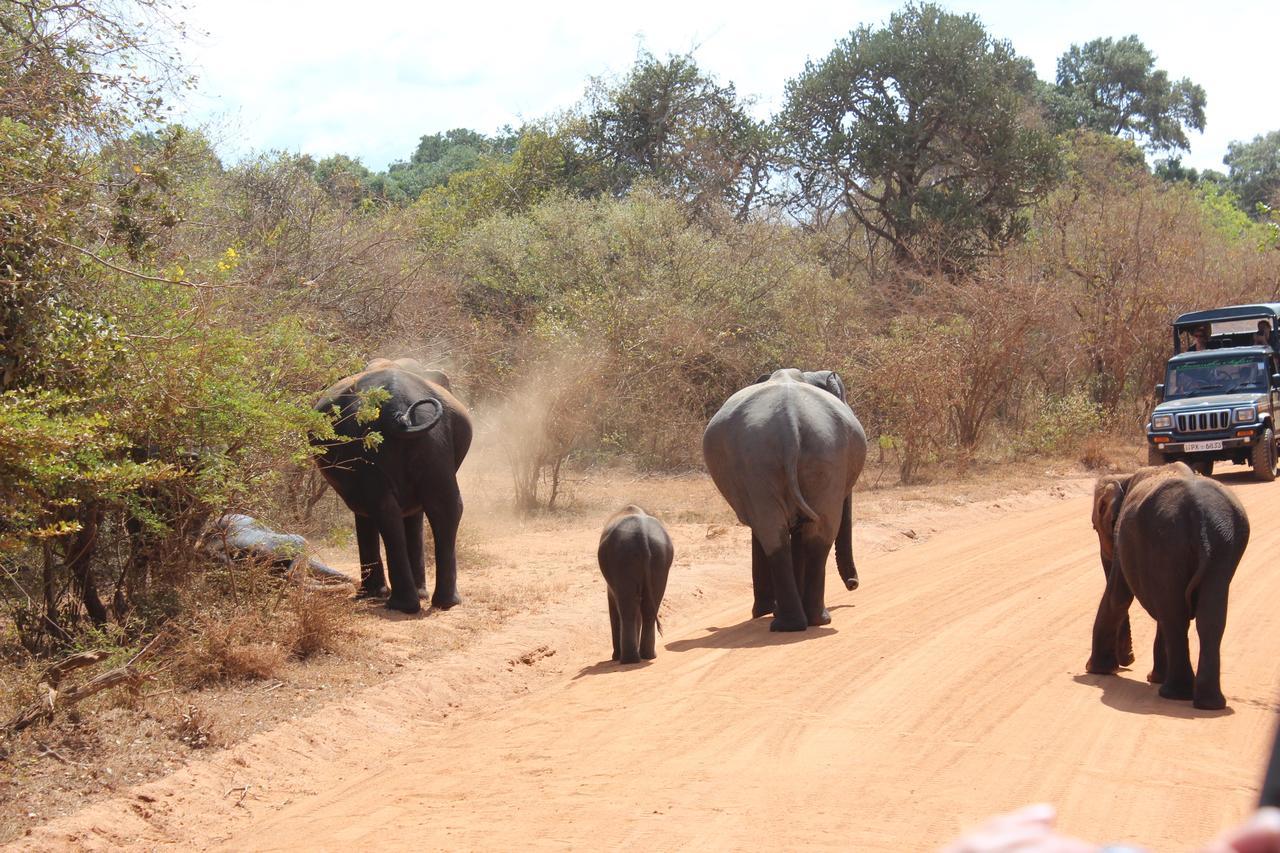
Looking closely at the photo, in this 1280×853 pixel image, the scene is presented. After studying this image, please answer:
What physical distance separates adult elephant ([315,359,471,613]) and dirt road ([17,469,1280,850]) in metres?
1.21

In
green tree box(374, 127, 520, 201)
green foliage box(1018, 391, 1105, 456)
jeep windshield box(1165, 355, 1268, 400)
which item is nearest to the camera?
A: jeep windshield box(1165, 355, 1268, 400)

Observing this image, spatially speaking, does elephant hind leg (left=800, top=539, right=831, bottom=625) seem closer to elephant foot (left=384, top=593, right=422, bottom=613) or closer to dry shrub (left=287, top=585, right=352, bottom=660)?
elephant foot (left=384, top=593, right=422, bottom=613)

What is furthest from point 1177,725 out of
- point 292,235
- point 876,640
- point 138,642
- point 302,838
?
point 292,235

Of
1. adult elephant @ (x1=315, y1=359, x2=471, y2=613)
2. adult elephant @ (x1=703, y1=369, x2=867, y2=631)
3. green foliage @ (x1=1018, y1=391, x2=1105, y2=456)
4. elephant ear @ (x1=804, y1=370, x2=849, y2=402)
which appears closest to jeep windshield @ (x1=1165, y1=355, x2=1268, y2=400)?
green foliage @ (x1=1018, y1=391, x2=1105, y2=456)

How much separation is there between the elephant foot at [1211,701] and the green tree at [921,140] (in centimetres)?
2855

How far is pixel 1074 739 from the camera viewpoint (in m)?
6.89

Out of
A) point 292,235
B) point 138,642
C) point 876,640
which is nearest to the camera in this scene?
point 138,642

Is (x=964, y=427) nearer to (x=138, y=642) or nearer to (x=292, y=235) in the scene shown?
(x=292, y=235)

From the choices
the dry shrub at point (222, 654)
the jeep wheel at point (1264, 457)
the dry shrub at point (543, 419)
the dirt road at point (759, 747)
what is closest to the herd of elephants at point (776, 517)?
the dirt road at point (759, 747)

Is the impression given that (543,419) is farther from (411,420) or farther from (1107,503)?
(1107,503)

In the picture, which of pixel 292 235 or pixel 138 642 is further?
pixel 292 235

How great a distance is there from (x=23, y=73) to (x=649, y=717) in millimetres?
6049

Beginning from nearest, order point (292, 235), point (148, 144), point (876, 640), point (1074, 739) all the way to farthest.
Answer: point (1074, 739)
point (876, 640)
point (148, 144)
point (292, 235)

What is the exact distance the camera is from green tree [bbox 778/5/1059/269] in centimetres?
3681
